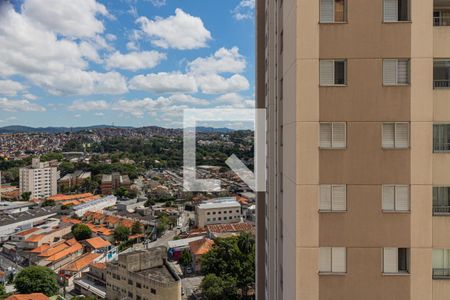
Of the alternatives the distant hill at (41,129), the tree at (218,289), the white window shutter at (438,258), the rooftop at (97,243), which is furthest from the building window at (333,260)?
the distant hill at (41,129)

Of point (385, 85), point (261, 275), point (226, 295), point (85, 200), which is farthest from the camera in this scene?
point (85, 200)

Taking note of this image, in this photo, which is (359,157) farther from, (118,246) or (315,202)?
(118,246)

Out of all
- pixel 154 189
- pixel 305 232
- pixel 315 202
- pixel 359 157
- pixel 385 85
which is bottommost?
pixel 154 189

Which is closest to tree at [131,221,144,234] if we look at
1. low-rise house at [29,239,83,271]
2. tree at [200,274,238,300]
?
low-rise house at [29,239,83,271]

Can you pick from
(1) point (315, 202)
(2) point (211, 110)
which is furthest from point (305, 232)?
(2) point (211, 110)

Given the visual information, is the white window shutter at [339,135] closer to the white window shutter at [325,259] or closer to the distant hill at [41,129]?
the white window shutter at [325,259]

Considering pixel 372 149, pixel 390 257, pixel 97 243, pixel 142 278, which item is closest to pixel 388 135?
pixel 372 149
